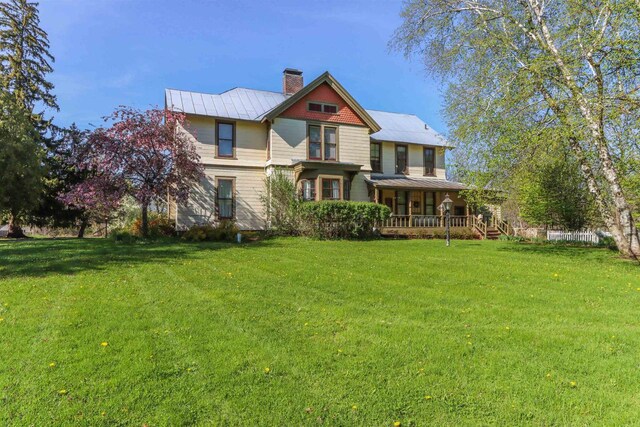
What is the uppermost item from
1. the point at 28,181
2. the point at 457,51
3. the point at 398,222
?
the point at 457,51

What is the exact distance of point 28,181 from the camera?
16469 mm

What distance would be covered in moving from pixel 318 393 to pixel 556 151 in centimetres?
1331

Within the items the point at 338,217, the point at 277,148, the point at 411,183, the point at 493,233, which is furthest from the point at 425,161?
the point at 338,217

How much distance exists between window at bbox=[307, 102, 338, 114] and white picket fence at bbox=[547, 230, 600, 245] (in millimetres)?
13727

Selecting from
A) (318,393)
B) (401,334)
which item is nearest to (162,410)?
(318,393)

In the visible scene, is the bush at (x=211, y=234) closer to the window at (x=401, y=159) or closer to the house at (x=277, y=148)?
the house at (x=277, y=148)

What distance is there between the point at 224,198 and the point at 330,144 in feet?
20.3

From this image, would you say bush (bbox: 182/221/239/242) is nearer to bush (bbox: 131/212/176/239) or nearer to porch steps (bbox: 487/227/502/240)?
bush (bbox: 131/212/176/239)

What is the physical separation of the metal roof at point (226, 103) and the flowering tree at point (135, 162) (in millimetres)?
3051

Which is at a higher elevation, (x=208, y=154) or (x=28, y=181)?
(x=208, y=154)

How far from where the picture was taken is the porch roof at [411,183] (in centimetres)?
2137

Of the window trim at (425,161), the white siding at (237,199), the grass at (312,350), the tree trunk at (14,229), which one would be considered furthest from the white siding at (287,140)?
the tree trunk at (14,229)

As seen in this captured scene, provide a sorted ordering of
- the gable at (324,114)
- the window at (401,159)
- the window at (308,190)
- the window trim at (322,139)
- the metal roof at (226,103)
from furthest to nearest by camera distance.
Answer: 1. the window at (401,159)
2. the window trim at (322,139)
3. the gable at (324,114)
4. the metal roof at (226,103)
5. the window at (308,190)

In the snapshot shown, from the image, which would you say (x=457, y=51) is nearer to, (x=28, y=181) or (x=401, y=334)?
(x=401, y=334)
